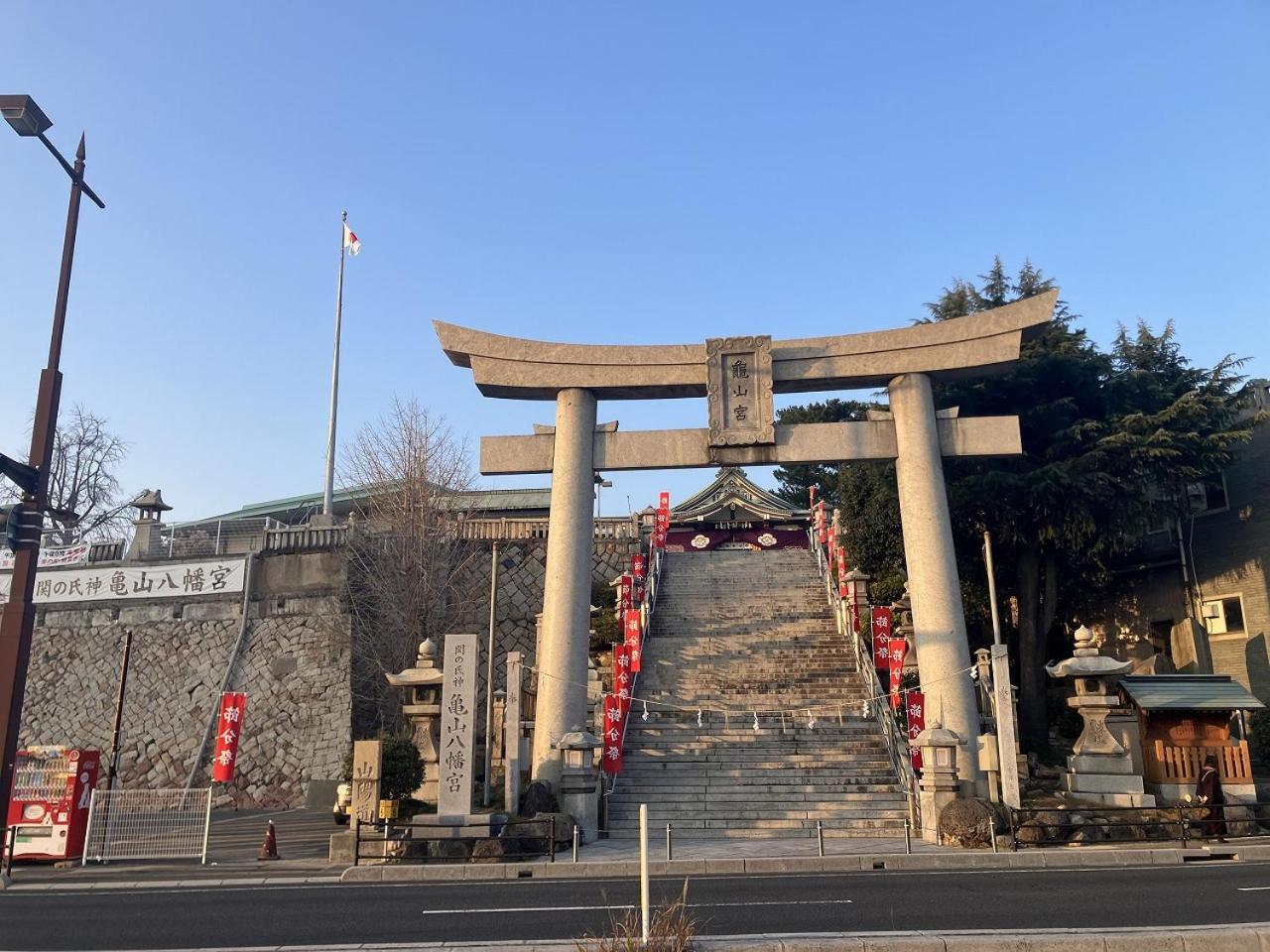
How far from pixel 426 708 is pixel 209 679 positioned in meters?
14.7

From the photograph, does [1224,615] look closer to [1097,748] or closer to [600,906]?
[1097,748]

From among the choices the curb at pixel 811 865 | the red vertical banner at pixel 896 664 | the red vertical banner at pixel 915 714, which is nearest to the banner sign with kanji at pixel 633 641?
the red vertical banner at pixel 896 664

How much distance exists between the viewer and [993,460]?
23.9 meters

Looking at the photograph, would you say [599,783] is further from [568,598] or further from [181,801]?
[181,801]

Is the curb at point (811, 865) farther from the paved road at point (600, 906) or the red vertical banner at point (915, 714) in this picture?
the red vertical banner at point (915, 714)

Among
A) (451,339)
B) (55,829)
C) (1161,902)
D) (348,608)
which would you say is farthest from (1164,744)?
(348,608)

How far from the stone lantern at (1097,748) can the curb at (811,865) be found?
268 cm

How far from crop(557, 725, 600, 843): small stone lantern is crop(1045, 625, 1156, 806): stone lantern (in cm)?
876

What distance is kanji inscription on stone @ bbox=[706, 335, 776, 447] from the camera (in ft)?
60.0

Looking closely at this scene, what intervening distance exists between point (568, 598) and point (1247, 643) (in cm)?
1888

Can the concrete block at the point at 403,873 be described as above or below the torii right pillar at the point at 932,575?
below

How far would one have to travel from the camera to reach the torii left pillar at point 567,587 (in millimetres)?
17125

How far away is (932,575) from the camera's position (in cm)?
1731

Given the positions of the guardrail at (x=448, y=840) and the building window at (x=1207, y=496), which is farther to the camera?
the building window at (x=1207, y=496)
